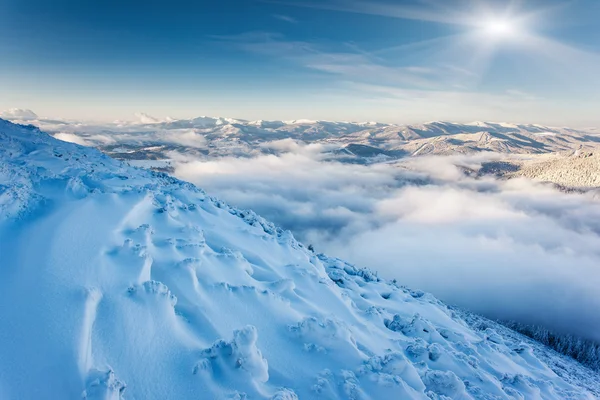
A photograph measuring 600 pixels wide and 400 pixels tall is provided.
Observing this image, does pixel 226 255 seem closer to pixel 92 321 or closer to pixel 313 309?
pixel 313 309

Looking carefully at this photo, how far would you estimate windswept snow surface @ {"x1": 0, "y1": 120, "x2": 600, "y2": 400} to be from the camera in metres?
8.88

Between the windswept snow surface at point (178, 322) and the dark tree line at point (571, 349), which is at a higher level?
the windswept snow surface at point (178, 322)

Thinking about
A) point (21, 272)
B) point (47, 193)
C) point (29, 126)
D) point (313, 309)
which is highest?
point (29, 126)

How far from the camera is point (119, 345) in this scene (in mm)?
9469

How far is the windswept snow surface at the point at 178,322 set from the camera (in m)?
8.88

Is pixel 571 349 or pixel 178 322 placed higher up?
pixel 178 322

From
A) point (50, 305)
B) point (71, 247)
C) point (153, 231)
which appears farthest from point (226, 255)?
point (50, 305)

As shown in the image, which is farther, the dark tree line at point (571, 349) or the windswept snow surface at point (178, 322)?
the dark tree line at point (571, 349)

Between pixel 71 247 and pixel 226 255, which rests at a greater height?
pixel 71 247

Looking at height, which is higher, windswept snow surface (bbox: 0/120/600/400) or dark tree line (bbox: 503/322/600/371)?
windswept snow surface (bbox: 0/120/600/400)

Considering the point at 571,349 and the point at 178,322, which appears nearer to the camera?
the point at 178,322

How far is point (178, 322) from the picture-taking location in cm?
1125

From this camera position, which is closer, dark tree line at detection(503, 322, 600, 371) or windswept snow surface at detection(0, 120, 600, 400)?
windswept snow surface at detection(0, 120, 600, 400)

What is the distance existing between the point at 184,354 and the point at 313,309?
7053 mm
